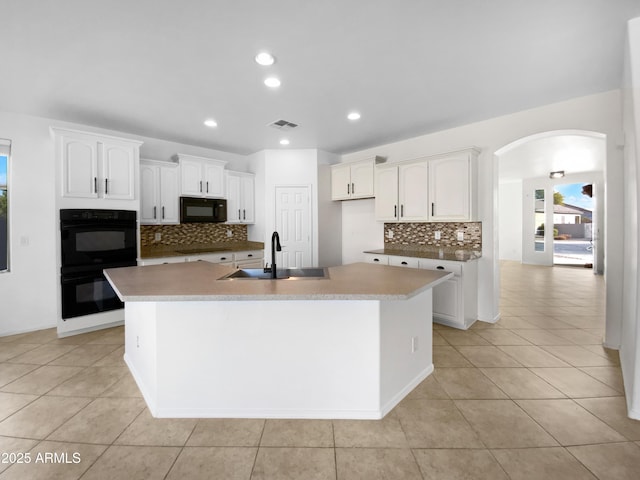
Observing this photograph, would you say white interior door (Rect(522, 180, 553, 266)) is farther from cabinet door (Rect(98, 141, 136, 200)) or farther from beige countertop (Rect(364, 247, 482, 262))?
cabinet door (Rect(98, 141, 136, 200))

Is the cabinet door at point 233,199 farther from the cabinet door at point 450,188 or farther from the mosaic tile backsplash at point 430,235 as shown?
the cabinet door at point 450,188

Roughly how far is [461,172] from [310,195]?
2.38 metres

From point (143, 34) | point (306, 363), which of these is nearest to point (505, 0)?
point (143, 34)

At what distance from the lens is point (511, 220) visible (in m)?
9.52

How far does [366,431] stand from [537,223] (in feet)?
31.1

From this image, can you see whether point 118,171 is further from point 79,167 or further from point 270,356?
point 270,356

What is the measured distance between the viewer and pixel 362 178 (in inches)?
187

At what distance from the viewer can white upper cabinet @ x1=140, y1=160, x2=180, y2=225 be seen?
13.3 feet

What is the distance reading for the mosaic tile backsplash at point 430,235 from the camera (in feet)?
12.7

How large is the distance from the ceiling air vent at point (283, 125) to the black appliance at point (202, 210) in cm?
164

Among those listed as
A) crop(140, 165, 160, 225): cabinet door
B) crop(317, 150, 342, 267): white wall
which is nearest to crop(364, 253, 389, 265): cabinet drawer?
crop(317, 150, 342, 267): white wall

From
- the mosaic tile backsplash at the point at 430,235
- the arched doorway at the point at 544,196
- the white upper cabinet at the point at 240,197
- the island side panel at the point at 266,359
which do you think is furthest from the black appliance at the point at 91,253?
the arched doorway at the point at 544,196

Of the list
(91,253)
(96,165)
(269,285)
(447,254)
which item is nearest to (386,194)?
(447,254)

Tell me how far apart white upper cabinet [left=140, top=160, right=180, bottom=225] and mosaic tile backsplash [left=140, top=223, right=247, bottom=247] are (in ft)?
1.08
